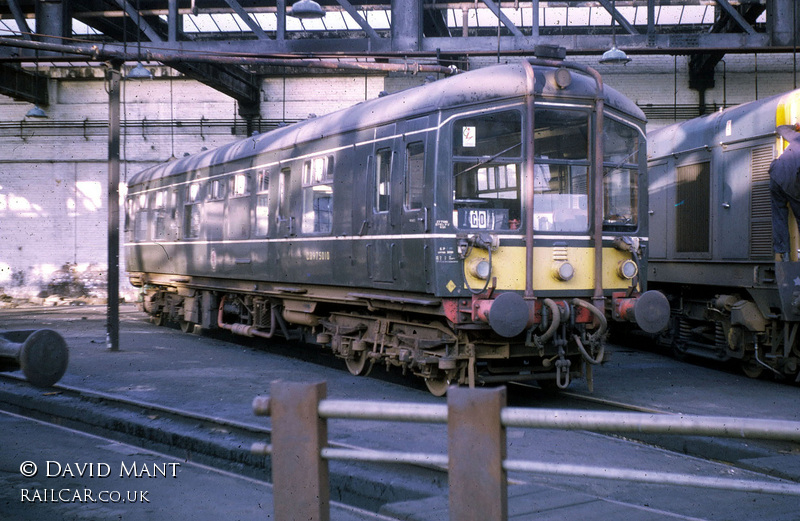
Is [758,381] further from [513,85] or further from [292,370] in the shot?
[292,370]

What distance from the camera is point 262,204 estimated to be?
14.0 m

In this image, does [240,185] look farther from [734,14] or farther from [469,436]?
[469,436]

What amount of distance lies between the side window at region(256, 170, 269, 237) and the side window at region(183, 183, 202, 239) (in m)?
3.16

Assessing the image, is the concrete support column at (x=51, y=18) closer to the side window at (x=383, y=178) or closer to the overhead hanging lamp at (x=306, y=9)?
the overhead hanging lamp at (x=306, y=9)

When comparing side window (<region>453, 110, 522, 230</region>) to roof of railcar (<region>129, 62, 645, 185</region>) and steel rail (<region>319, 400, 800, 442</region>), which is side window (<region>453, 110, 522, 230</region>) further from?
steel rail (<region>319, 400, 800, 442</region>)

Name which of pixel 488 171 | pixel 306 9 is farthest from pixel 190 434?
pixel 306 9

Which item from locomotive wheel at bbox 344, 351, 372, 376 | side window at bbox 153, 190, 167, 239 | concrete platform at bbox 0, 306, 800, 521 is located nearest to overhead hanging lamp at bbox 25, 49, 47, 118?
side window at bbox 153, 190, 167, 239

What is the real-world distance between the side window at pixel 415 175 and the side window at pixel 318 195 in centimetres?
214

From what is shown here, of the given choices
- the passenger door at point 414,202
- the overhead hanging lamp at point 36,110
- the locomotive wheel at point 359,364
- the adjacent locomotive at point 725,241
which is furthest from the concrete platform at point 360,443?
the overhead hanging lamp at point 36,110

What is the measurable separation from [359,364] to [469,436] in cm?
857

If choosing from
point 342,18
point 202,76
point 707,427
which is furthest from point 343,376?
point 342,18

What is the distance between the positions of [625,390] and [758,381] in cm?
230

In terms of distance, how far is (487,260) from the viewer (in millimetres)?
9172

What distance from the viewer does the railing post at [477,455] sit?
10.8 ft
